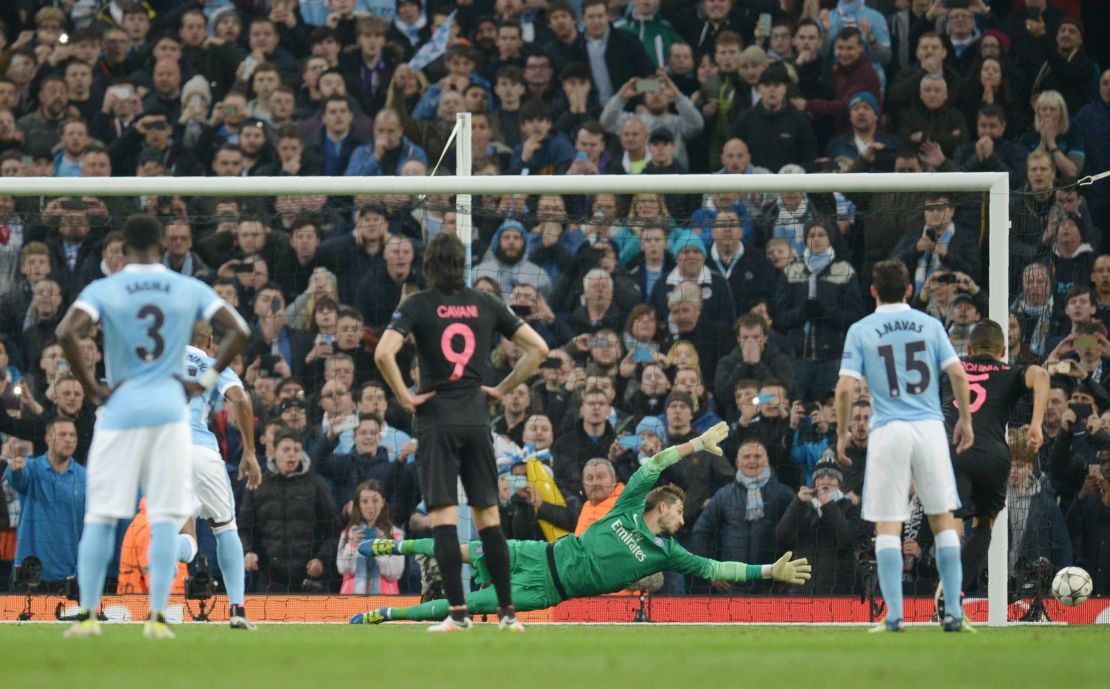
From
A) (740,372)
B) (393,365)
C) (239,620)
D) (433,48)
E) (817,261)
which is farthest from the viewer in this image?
(433,48)

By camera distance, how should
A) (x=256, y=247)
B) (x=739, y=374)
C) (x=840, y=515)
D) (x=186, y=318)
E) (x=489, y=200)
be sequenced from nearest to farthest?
1. (x=186, y=318)
2. (x=840, y=515)
3. (x=739, y=374)
4. (x=256, y=247)
5. (x=489, y=200)

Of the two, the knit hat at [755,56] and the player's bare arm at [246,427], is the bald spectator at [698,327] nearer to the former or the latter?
the knit hat at [755,56]

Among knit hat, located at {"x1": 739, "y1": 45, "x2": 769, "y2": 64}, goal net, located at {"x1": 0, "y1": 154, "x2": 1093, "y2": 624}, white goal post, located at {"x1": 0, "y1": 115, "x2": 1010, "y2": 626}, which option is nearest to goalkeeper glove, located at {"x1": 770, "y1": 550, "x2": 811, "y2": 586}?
goal net, located at {"x1": 0, "y1": 154, "x2": 1093, "y2": 624}

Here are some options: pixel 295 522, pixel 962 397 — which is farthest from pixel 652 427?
pixel 962 397

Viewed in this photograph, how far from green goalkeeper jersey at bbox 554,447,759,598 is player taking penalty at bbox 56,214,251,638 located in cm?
389

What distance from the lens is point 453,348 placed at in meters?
9.25

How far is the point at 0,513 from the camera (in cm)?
1303

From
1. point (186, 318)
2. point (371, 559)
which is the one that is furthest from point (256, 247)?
point (186, 318)

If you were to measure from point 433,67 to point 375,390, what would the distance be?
17.9 feet

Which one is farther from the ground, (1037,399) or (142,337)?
(142,337)

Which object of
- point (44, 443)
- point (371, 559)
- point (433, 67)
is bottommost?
point (371, 559)

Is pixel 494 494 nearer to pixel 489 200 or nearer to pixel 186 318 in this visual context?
pixel 186 318

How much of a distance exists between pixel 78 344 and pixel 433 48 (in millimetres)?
10464

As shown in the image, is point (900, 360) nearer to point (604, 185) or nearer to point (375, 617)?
point (604, 185)
